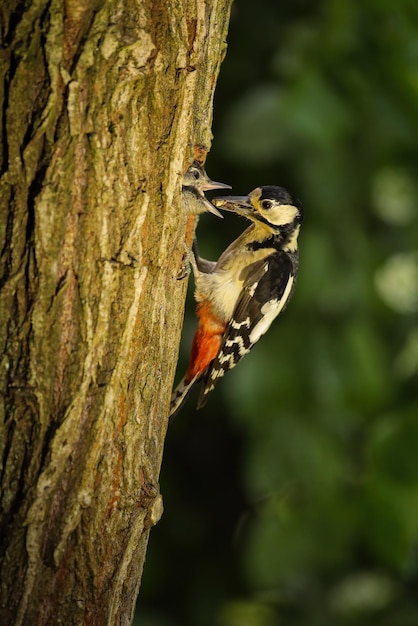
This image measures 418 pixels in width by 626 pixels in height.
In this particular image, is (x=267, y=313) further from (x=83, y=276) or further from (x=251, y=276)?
(x=83, y=276)

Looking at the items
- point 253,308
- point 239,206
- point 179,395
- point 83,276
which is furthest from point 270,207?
point 83,276

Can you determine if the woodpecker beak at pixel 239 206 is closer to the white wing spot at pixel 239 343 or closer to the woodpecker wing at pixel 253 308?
the woodpecker wing at pixel 253 308

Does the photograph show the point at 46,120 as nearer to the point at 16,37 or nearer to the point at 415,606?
the point at 16,37

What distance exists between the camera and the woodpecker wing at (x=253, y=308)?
3.61 meters

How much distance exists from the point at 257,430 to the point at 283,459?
0.63 feet

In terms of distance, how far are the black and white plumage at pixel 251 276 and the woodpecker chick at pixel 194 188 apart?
918mm

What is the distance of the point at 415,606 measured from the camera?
440 cm

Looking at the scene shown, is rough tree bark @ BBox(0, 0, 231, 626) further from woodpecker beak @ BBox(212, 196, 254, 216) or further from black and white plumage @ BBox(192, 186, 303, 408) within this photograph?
woodpecker beak @ BBox(212, 196, 254, 216)

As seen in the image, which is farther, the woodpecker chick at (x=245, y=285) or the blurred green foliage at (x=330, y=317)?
the blurred green foliage at (x=330, y=317)

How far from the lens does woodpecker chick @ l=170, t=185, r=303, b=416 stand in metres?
3.63

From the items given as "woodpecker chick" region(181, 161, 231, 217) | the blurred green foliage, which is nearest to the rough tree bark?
"woodpecker chick" region(181, 161, 231, 217)

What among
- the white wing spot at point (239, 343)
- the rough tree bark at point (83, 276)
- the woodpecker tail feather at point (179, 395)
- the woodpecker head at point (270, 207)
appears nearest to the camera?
the rough tree bark at point (83, 276)

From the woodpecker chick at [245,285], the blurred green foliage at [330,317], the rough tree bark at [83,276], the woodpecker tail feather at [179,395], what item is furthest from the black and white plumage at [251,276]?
the rough tree bark at [83,276]

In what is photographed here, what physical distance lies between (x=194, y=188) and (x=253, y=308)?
4.01 feet
